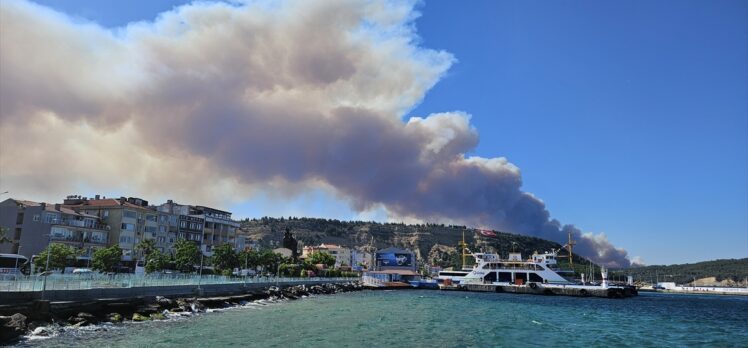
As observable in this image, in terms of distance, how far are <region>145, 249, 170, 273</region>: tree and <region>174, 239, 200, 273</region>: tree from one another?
7.09 feet

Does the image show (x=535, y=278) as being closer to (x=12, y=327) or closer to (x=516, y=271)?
(x=516, y=271)

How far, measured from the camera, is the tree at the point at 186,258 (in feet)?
318

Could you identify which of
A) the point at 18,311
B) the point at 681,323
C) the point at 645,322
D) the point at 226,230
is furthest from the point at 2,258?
the point at 681,323

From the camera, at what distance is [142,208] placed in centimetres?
11456

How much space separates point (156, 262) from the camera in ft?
306

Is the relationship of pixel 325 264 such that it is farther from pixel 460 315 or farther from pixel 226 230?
pixel 460 315

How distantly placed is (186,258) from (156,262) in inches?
224

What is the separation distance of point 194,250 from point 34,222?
28.8m

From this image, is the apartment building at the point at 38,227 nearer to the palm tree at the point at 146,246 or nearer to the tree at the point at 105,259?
the tree at the point at 105,259

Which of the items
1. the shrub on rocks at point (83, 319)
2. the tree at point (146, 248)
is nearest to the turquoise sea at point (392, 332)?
the shrub on rocks at point (83, 319)

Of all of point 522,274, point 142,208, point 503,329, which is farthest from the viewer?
point 522,274

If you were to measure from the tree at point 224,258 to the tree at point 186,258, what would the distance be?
9090 mm

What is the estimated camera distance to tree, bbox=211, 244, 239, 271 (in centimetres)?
11081

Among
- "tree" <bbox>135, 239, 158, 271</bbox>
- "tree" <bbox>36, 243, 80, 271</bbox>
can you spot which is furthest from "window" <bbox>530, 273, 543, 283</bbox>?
"tree" <bbox>36, 243, 80, 271</bbox>
